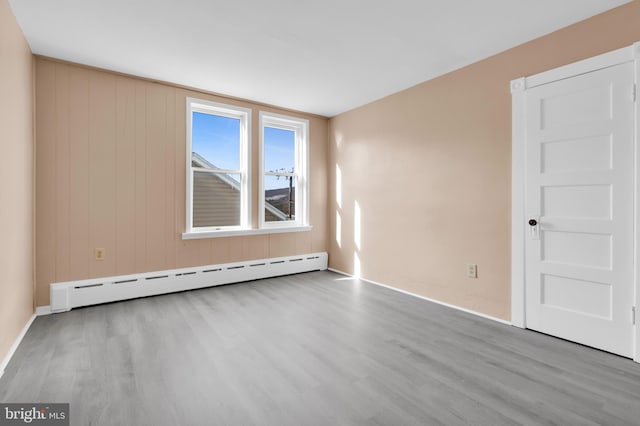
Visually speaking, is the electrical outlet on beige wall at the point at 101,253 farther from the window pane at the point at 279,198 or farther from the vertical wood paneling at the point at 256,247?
the window pane at the point at 279,198

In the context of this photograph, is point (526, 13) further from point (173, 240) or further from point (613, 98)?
point (173, 240)

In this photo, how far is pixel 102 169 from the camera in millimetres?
3520

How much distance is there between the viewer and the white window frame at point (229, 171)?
4090mm

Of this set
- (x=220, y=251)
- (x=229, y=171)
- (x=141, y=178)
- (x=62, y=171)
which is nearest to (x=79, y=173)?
(x=62, y=171)

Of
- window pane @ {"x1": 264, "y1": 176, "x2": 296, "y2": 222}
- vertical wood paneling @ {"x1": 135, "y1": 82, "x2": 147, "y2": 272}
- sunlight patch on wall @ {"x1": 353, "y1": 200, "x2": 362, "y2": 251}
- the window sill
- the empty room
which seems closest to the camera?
the empty room

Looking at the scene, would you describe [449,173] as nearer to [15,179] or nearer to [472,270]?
[472,270]

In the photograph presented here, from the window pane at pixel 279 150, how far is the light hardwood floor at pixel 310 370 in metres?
2.41

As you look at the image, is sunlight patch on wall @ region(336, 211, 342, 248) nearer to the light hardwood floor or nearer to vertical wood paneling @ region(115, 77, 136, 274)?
the light hardwood floor

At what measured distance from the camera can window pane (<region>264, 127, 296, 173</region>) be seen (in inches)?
193

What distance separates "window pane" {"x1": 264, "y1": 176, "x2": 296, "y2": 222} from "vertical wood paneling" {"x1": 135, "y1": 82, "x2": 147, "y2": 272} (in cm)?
165

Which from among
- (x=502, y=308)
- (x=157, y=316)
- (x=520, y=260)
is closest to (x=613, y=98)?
(x=520, y=260)

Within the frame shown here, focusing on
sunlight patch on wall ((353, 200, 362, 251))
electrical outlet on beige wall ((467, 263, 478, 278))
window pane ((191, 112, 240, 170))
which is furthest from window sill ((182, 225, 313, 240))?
electrical outlet on beige wall ((467, 263, 478, 278))

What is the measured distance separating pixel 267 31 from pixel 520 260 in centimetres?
306

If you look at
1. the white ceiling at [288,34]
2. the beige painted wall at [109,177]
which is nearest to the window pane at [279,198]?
the beige painted wall at [109,177]
